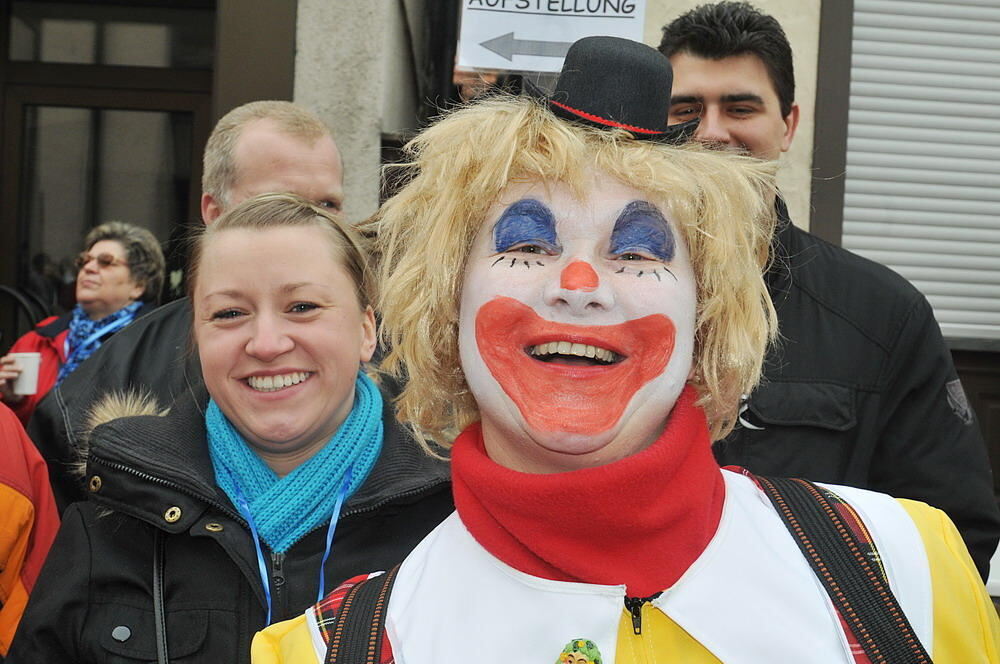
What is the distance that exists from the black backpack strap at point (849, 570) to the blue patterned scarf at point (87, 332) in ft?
11.3

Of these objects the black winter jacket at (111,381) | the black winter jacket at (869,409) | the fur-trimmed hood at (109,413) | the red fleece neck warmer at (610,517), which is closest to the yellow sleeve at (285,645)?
the red fleece neck warmer at (610,517)

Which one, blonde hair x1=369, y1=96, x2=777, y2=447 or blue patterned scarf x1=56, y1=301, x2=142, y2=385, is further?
blue patterned scarf x1=56, y1=301, x2=142, y2=385

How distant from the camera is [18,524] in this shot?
94.4 inches

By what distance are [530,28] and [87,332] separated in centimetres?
253

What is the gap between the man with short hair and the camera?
2804 millimetres

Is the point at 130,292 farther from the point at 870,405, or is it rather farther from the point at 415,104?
the point at 870,405

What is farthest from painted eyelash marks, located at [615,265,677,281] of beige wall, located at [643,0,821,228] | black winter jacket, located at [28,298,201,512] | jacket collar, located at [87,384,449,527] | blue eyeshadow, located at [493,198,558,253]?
beige wall, located at [643,0,821,228]

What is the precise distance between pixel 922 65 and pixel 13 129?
4.72m

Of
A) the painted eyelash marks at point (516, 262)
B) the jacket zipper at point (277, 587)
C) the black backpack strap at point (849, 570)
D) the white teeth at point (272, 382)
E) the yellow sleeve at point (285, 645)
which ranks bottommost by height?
the jacket zipper at point (277, 587)

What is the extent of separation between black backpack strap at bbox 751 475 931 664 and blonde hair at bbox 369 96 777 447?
22 centimetres

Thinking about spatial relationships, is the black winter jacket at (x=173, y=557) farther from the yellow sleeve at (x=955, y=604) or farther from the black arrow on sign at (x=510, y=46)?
the black arrow on sign at (x=510, y=46)

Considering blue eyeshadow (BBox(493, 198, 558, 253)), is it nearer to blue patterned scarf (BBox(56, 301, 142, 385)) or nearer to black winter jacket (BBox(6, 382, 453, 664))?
black winter jacket (BBox(6, 382, 453, 664))

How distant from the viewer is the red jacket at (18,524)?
7.82ft

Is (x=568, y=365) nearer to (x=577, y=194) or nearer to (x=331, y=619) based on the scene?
(x=577, y=194)
